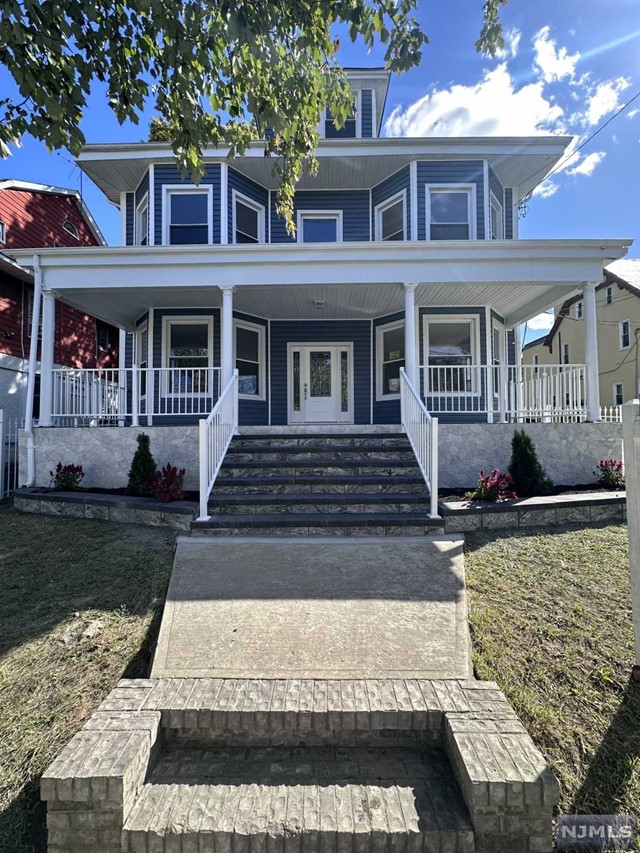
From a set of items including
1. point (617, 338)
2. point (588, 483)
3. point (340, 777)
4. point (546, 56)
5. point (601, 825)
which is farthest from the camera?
point (617, 338)

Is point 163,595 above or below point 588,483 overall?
below

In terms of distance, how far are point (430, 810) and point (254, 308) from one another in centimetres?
883

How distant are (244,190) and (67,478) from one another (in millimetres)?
7234

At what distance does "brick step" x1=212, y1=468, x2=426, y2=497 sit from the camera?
233 inches

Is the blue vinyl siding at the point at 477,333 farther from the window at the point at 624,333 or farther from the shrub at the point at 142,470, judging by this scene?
the window at the point at 624,333

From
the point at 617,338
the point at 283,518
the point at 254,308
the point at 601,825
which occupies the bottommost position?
the point at 601,825

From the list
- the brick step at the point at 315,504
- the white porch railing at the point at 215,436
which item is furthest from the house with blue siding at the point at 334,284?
the brick step at the point at 315,504

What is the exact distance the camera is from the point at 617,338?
2173 cm

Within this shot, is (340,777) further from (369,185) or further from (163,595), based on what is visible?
(369,185)

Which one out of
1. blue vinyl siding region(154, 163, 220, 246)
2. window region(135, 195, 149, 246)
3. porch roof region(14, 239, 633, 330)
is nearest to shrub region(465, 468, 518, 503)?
porch roof region(14, 239, 633, 330)

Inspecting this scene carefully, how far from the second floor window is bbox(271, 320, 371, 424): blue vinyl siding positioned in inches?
96.9

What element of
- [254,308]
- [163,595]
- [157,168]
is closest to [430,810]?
[163,595]

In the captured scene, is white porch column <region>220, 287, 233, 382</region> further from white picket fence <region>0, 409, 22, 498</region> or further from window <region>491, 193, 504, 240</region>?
window <region>491, 193, 504, 240</region>

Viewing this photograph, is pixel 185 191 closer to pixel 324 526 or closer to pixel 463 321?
pixel 463 321
